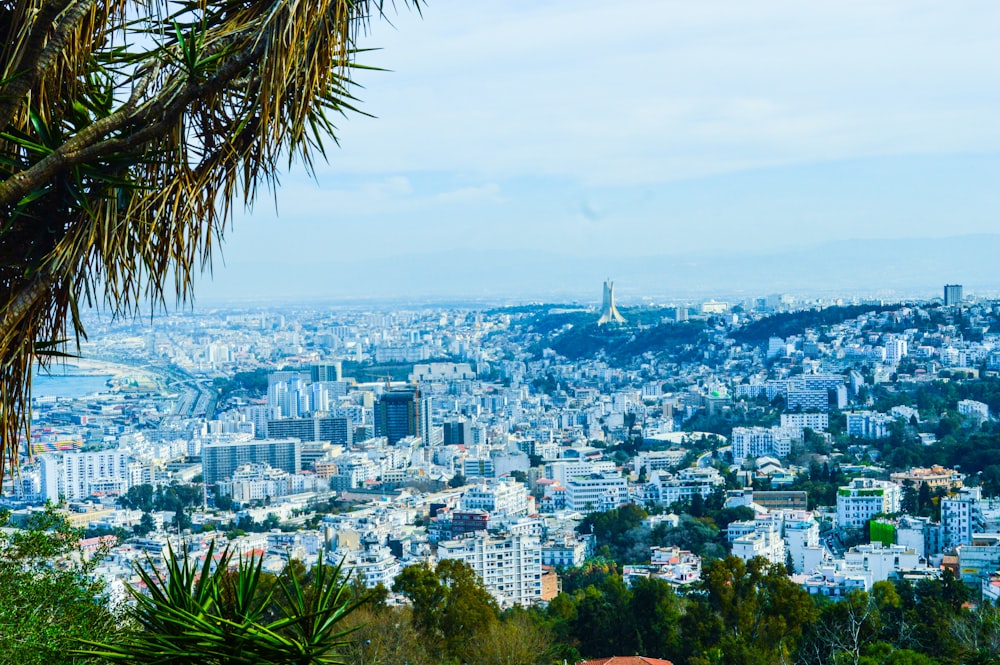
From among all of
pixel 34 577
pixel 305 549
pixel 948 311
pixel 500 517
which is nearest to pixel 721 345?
pixel 948 311

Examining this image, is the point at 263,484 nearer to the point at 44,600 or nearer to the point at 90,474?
the point at 90,474

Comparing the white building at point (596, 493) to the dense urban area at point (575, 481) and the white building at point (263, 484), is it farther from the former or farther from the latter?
the white building at point (263, 484)

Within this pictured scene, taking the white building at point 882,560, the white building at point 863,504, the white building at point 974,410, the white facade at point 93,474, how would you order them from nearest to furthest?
the white building at point 882,560
the white building at point 863,504
the white facade at point 93,474
the white building at point 974,410

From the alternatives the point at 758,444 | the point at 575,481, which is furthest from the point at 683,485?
the point at 758,444

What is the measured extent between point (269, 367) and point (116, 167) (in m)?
51.2

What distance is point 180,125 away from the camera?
71.6 inches

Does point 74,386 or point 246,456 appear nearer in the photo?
point 246,456

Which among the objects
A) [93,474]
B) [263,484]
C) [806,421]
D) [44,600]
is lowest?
[263,484]

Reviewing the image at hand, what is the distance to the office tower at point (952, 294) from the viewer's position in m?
46.5

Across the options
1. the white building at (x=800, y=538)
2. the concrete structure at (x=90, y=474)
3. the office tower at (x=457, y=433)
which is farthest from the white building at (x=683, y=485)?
the office tower at (x=457, y=433)

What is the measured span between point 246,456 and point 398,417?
764 centimetres

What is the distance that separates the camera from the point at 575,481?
2542cm

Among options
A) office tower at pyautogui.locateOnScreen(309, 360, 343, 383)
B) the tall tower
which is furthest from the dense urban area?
the tall tower

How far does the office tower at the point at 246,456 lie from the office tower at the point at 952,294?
79.8ft
